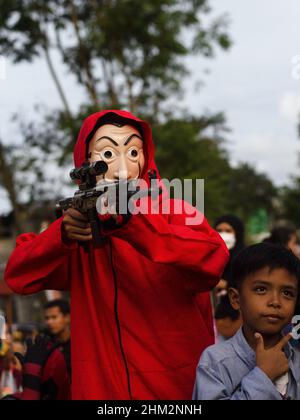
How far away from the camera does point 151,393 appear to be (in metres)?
2.99


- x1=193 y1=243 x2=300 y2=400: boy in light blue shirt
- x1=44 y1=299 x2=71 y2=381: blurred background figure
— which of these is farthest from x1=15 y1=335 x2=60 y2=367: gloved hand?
x1=44 y1=299 x2=71 y2=381: blurred background figure

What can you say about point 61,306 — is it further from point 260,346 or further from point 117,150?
point 260,346

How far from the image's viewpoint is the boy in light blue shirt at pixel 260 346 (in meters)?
2.67

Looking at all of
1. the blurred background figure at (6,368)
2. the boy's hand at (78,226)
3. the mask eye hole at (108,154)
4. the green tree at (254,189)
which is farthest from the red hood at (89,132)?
the green tree at (254,189)

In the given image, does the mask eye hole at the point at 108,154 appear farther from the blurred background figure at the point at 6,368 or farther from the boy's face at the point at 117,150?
the blurred background figure at the point at 6,368

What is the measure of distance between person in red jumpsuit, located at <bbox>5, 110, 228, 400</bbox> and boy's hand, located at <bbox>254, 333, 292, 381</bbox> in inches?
13.7

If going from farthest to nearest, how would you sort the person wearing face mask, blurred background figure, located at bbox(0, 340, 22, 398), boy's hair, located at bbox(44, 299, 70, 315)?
blurred background figure, located at bbox(0, 340, 22, 398)
boy's hair, located at bbox(44, 299, 70, 315)
the person wearing face mask

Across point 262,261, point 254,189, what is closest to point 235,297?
point 262,261

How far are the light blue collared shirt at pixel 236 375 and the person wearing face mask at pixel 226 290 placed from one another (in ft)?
1.67

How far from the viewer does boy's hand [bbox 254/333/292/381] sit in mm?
2666

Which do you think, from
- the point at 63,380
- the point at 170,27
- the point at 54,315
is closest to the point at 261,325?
the point at 63,380

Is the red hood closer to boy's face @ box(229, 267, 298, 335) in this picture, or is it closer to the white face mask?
boy's face @ box(229, 267, 298, 335)

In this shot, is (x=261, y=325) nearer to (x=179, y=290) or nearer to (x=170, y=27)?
(x=179, y=290)
